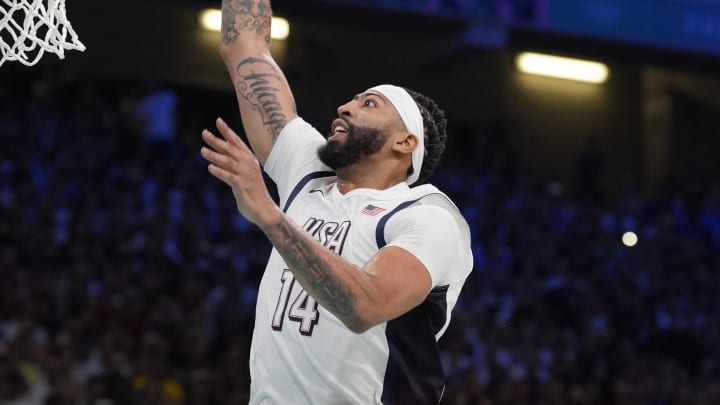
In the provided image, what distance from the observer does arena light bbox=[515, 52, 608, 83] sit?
1723cm

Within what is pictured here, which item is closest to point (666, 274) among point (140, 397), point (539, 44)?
point (539, 44)

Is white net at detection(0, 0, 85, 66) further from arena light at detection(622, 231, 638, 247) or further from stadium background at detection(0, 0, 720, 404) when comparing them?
arena light at detection(622, 231, 638, 247)

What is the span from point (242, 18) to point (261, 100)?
374 millimetres

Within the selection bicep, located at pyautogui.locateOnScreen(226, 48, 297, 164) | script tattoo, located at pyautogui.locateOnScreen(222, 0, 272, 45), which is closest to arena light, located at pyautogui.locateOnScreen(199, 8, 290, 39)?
script tattoo, located at pyautogui.locateOnScreen(222, 0, 272, 45)

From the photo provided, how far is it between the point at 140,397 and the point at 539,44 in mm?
7740

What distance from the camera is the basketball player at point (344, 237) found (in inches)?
118

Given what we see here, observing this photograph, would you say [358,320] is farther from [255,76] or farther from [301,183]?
[255,76]

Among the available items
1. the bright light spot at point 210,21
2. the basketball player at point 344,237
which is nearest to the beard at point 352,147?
the basketball player at point 344,237

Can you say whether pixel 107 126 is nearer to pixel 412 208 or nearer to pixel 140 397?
pixel 140 397

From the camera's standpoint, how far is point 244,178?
115 inches

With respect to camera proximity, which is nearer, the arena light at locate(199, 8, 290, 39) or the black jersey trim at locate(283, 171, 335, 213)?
the black jersey trim at locate(283, 171, 335, 213)

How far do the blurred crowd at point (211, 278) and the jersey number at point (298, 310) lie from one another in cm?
452

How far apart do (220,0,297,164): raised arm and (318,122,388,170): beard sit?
1.10 feet

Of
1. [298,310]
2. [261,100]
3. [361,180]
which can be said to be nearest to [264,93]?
[261,100]
